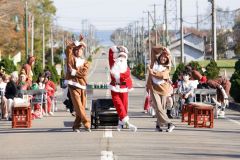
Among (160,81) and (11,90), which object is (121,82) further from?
(11,90)

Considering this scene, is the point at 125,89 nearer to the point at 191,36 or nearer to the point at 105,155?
the point at 105,155

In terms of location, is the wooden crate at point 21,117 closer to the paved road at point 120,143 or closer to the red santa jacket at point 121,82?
the paved road at point 120,143

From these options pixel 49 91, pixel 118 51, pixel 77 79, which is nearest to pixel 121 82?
pixel 118 51

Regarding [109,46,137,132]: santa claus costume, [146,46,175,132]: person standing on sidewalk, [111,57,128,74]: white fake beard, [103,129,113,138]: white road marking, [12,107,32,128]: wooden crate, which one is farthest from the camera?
[12,107,32,128]: wooden crate

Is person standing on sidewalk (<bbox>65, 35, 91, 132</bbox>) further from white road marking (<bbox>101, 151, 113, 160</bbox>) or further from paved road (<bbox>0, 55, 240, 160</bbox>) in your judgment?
white road marking (<bbox>101, 151, 113, 160</bbox>)

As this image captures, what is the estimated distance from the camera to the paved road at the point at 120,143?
47.8 feet

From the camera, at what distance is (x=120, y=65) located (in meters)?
20.3

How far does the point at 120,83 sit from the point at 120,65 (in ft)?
1.81

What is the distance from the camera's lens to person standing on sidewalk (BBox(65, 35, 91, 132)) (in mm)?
19766

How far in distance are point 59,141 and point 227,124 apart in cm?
741

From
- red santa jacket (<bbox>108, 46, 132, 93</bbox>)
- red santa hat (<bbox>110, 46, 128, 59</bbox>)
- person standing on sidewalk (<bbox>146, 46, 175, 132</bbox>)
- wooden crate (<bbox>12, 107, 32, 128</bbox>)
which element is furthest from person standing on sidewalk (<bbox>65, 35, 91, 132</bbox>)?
wooden crate (<bbox>12, 107, 32, 128</bbox>)

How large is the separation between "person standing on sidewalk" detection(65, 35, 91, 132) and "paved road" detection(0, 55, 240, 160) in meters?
0.39

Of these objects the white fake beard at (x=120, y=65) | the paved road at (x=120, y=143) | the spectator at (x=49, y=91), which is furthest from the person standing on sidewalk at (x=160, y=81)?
the spectator at (x=49, y=91)

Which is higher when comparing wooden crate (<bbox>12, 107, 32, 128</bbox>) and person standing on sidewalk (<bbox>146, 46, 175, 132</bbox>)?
person standing on sidewalk (<bbox>146, 46, 175, 132</bbox>)
